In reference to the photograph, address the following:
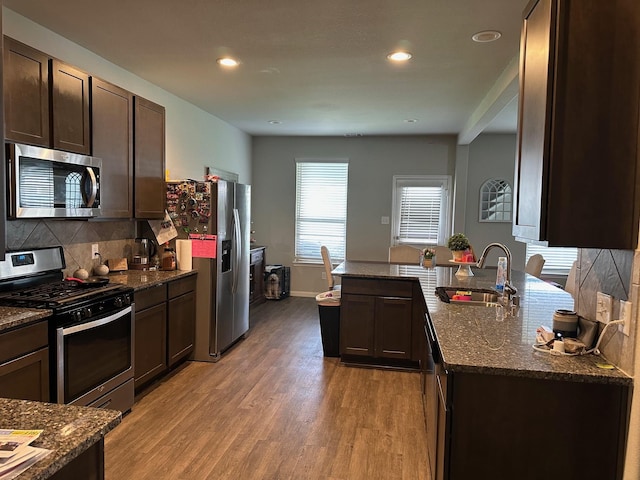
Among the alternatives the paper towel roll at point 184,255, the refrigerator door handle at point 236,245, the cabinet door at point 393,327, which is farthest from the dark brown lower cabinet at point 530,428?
the refrigerator door handle at point 236,245

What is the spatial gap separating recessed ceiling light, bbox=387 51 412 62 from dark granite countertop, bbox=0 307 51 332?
112 inches

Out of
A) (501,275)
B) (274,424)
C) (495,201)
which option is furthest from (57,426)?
(495,201)

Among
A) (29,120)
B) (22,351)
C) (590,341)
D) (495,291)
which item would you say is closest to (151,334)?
(22,351)

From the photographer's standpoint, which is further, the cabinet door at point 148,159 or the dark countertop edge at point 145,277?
the cabinet door at point 148,159

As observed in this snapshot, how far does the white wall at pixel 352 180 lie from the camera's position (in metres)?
7.00

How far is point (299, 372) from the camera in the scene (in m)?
3.97

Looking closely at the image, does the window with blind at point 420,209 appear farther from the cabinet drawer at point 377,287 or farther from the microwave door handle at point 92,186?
the microwave door handle at point 92,186

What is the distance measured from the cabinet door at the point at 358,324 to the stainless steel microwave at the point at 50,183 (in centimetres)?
218

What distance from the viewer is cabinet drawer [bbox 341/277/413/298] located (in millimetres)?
3939

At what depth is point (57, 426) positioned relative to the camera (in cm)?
113

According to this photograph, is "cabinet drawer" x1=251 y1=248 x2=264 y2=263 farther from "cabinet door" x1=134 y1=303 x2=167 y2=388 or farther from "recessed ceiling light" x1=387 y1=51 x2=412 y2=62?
"recessed ceiling light" x1=387 y1=51 x2=412 y2=62

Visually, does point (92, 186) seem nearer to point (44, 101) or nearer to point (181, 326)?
point (44, 101)

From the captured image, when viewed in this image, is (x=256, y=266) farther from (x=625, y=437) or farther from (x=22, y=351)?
(x=625, y=437)

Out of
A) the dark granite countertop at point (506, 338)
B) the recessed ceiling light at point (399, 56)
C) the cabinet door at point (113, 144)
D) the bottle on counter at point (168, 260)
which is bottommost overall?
the dark granite countertop at point (506, 338)
